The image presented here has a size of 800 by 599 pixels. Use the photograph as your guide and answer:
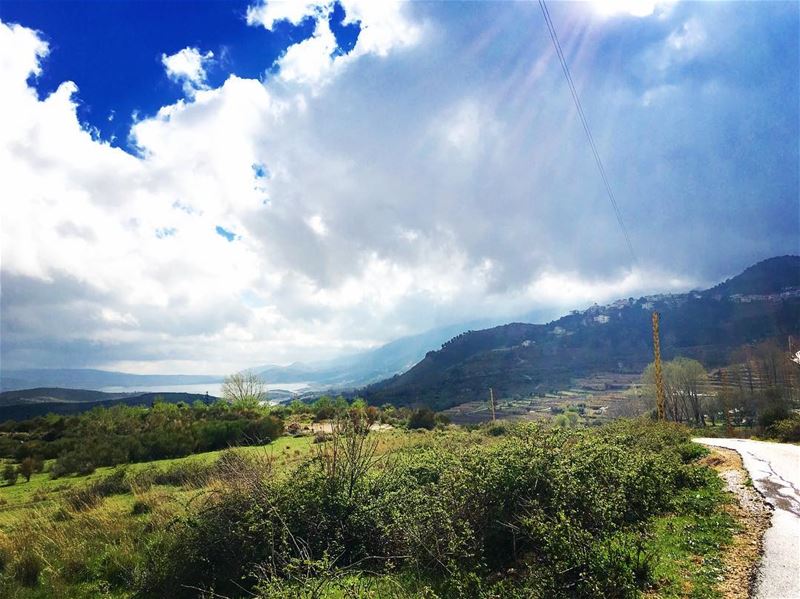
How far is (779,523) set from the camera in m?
9.10

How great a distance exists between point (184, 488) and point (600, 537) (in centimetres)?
1439

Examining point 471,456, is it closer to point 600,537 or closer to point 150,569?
point 600,537

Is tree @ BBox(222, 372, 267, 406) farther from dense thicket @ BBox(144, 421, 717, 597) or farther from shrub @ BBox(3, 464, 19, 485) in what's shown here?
dense thicket @ BBox(144, 421, 717, 597)

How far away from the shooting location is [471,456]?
10.8 meters

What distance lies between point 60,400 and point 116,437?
98390 millimetres

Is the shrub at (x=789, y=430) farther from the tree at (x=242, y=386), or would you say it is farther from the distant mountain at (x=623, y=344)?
the distant mountain at (x=623, y=344)

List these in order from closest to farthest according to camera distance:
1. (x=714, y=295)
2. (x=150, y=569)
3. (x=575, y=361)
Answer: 1. (x=150, y=569)
2. (x=575, y=361)
3. (x=714, y=295)

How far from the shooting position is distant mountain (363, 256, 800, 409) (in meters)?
122

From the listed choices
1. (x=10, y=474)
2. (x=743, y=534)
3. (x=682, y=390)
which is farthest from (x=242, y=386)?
(x=743, y=534)

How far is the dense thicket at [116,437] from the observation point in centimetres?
2262

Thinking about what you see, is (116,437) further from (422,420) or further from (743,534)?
(743,534)

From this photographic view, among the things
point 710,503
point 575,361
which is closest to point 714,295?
point 575,361

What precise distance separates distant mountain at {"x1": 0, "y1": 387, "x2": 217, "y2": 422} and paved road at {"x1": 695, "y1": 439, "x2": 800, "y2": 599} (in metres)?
56.7

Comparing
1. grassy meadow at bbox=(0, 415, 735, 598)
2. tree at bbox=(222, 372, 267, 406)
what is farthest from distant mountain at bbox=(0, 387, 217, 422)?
grassy meadow at bbox=(0, 415, 735, 598)
